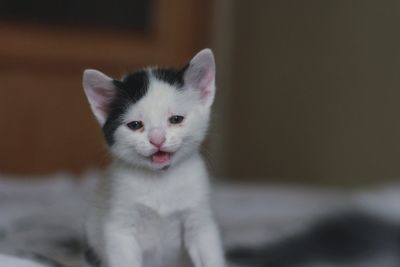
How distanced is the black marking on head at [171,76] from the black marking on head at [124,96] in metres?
0.02

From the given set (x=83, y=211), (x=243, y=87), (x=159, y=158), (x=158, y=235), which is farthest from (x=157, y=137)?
(x=243, y=87)

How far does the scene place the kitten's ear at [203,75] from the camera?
86 cm

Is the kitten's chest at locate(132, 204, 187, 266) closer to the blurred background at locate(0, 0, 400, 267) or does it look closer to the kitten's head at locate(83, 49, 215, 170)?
the kitten's head at locate(83, 49, 215, 170)

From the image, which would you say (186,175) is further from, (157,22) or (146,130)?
(157,22)

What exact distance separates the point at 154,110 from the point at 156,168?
2.8 inches

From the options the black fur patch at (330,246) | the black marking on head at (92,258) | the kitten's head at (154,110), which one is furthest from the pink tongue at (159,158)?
the black fur patch at (330,246)

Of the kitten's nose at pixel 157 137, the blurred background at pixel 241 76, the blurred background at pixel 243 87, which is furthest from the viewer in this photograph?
the blurred background at pixel 241 76

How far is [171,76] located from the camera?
876 mm

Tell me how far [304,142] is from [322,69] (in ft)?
0.99

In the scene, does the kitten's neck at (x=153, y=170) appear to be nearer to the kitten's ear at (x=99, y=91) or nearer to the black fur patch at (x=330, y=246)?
the kitten's ear at (x=99, y=91)

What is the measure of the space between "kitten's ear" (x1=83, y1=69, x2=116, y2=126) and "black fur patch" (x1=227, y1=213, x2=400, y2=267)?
432 millimetres

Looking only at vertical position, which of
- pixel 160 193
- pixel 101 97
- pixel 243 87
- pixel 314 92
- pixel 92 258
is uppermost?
pixel 101 97

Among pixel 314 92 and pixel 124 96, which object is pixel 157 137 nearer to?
pixel 124 96

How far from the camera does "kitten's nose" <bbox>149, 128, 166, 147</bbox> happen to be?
0.82m
